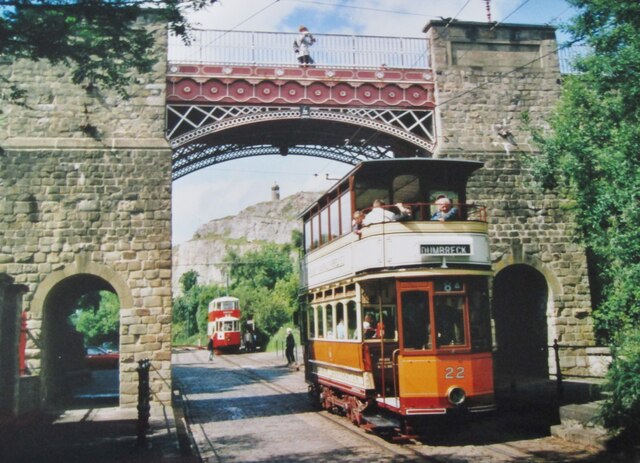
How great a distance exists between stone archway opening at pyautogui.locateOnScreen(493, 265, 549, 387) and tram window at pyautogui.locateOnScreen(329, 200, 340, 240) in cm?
641

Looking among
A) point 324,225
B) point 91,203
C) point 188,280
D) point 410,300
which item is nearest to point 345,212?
point 324,225

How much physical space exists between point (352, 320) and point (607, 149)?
600 cm

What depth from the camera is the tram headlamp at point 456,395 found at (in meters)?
9.05

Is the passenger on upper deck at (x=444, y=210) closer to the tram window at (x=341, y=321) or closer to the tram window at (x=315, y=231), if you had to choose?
the tram window at (x=341, y=321)

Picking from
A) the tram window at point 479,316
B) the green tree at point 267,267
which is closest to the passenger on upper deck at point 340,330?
the tram window at point 479,316

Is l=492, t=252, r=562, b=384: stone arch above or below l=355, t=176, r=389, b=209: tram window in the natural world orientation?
below

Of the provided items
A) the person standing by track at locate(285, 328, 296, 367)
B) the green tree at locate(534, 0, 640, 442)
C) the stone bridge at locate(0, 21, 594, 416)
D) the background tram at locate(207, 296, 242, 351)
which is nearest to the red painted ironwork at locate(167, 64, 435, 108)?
the stone bridge at locate(0, 21, 594, 416)

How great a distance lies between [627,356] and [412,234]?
341cm

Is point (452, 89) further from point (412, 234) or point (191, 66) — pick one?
point (412, 234)

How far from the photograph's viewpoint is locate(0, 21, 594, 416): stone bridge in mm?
13977

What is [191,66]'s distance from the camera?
51.9 feet

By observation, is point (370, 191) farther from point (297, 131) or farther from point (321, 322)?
point (297, 131)

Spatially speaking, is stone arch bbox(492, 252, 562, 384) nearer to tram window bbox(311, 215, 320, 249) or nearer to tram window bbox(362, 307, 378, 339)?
tram window bbox(311, 215, 320, 249)

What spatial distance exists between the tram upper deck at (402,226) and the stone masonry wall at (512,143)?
5.42m
